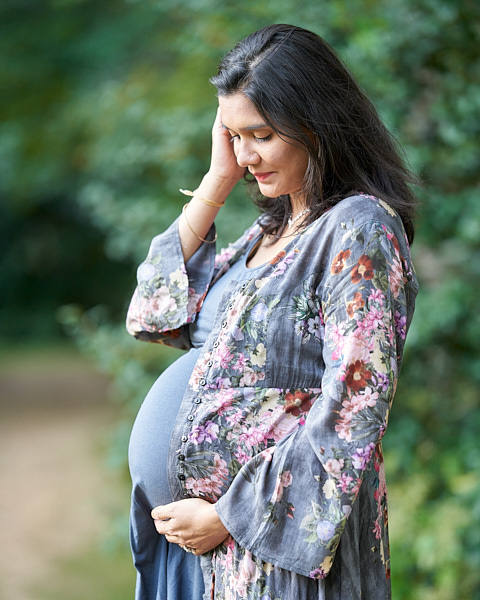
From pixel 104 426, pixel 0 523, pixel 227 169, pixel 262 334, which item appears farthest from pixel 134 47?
pixel 262 334

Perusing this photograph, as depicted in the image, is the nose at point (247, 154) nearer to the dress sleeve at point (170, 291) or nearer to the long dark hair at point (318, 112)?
the long dark hair at point (318, 112)

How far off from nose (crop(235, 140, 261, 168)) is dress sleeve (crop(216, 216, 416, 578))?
24cm

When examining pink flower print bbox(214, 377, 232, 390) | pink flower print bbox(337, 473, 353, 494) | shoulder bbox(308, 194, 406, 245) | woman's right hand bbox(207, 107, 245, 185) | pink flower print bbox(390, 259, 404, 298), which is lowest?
pink flower print bbox(337, 473, 353, 494)

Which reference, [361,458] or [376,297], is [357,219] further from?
[361,458]

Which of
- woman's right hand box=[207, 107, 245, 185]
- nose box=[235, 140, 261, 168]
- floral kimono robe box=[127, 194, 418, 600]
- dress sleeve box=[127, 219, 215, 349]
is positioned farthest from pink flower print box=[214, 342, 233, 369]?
woman's right hand box=[207, 107, 245, 185]

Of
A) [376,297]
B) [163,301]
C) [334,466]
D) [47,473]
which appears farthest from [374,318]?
[47,473]

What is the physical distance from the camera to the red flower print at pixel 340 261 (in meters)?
1.23

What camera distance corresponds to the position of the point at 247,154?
1385 millimetres

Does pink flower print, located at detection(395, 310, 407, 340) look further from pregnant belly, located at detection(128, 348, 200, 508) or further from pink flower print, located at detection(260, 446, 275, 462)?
pregnant belly, located at detection(128, 348, 200, 508)

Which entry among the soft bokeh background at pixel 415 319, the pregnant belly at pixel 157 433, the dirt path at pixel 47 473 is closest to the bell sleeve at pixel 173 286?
the pregnant belly at pixel 157 433

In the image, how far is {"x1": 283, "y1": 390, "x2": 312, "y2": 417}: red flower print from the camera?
51.4 inches

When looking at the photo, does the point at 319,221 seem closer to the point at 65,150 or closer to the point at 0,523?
the point at 0,523

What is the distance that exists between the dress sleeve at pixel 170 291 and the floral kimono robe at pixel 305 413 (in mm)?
202

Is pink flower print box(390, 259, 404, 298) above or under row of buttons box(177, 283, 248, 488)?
above
